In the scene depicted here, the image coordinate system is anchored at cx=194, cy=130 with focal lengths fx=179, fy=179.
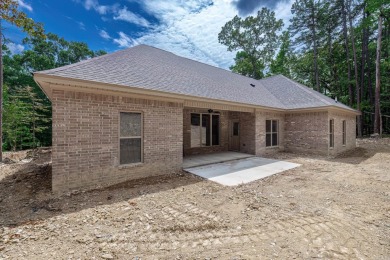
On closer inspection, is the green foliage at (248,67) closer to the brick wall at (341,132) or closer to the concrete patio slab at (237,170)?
the brick wall at (341,132)

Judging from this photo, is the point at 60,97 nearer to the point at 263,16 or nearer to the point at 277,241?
the point at 277,241

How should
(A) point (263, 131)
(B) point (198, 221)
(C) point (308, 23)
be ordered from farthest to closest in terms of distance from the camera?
(C) point (308, 23)
(A) point (263, 131)
(B) point (198, 221)

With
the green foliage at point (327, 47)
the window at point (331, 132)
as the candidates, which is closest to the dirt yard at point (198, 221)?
the window at point (331, 132)

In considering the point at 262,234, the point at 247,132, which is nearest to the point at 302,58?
the point at 247,132

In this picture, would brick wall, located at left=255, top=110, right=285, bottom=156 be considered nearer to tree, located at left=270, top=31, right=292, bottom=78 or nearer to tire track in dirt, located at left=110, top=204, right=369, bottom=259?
tire track in dirt, located at left=110, top=204, right=369, bottom=259

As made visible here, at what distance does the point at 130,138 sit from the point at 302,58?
2898cm

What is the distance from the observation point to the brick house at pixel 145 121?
15.6 ft

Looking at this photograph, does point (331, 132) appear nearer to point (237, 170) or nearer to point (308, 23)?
point (237, 170)

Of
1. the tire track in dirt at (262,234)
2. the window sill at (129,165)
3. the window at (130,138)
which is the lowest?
the tire track in dirt at (262,234)

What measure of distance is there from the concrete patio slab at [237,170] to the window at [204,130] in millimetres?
2528

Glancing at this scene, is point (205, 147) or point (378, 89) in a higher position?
point (378, 89)

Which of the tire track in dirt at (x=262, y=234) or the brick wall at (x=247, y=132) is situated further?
the brick wall at (x=247, y=132)

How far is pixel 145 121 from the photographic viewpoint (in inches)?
240

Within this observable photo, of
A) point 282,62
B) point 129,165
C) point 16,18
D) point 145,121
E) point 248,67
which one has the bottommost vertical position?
point 129,165
